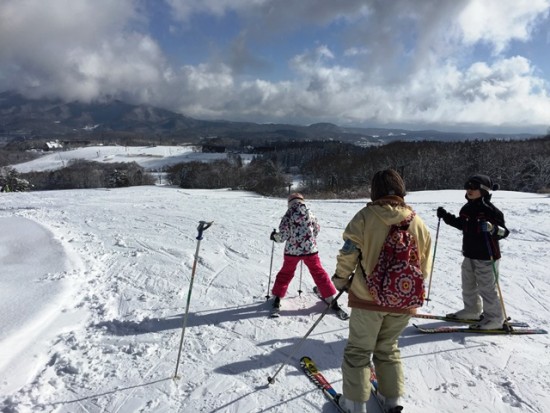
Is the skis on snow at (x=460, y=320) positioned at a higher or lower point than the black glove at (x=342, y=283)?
lower

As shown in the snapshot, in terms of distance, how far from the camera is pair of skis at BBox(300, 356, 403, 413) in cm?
335

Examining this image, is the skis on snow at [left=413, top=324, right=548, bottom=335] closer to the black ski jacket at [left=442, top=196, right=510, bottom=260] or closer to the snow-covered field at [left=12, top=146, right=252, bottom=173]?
the black ski jacket at [left=442, top=196, right=510, bottom=260]

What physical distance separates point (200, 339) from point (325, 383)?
1.71 m

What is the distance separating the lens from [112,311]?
514cm

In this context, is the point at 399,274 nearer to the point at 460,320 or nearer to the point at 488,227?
the point at 488,227

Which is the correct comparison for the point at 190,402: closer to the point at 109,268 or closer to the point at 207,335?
the point at 207,335

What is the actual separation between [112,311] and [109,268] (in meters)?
2.03

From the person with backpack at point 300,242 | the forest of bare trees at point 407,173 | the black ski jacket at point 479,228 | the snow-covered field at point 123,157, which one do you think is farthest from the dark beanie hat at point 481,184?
the snow-covered field at point 123,157

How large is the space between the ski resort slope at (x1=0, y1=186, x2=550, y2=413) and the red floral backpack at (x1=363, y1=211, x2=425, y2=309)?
4.18ft

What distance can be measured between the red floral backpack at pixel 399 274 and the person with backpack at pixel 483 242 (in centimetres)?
208

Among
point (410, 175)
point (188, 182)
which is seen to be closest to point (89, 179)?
point (188, 182)

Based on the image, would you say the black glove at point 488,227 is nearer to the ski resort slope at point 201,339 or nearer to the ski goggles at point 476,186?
the ski goggles at point 476,186

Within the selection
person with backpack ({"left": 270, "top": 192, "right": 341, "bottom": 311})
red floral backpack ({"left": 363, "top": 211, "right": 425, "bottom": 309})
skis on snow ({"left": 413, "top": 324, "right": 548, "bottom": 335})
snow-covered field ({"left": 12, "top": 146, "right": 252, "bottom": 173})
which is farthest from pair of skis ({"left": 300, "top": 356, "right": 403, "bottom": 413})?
snow-covered field ({"left": 12, "top": 146, "right": 252, "bottom": 173})

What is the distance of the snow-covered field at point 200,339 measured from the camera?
345 centimetres
